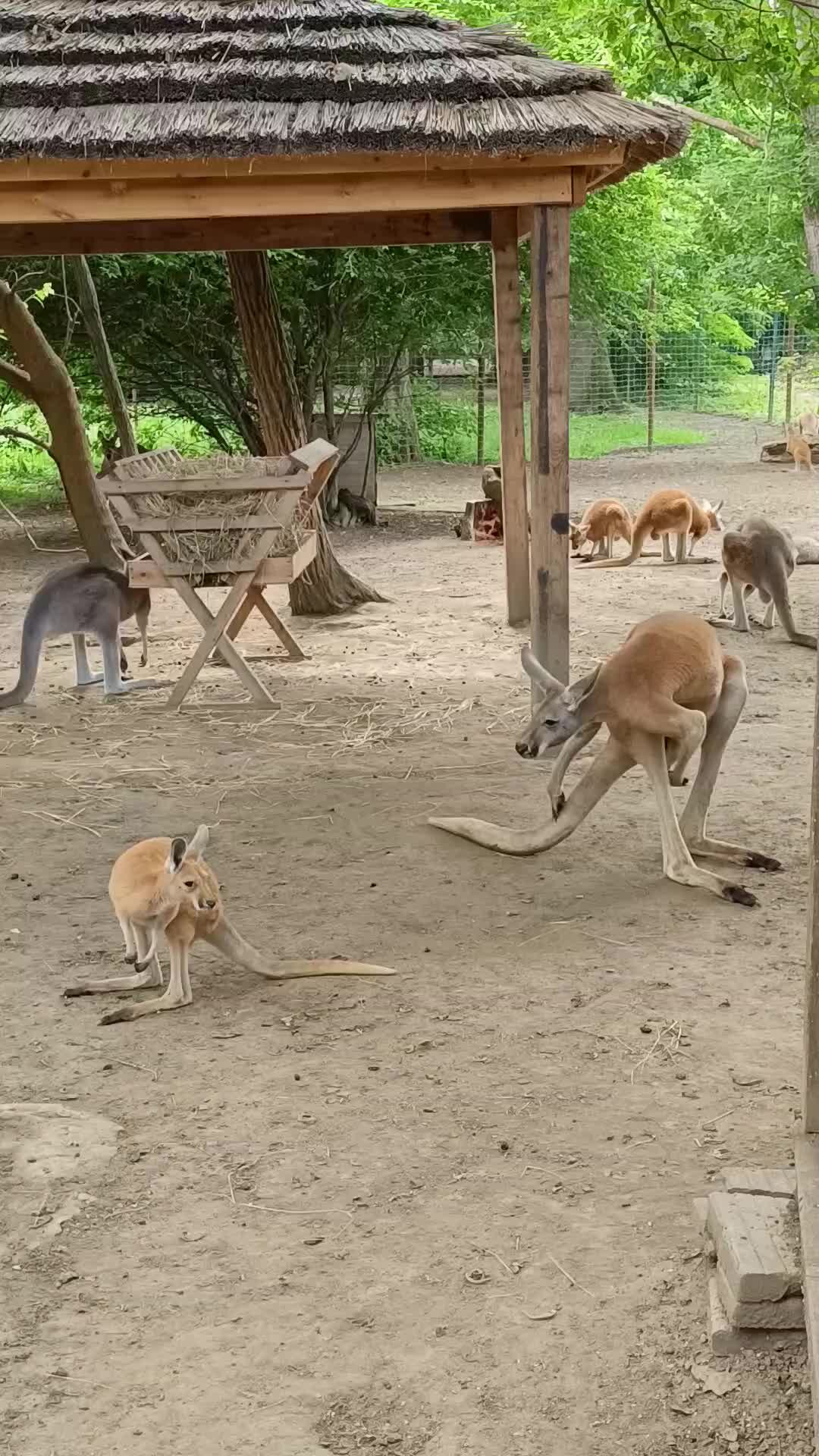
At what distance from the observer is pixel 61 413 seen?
10.1m

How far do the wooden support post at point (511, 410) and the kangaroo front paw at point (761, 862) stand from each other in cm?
421

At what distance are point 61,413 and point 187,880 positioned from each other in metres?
6.98

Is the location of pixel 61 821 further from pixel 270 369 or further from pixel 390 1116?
pixel 270 369

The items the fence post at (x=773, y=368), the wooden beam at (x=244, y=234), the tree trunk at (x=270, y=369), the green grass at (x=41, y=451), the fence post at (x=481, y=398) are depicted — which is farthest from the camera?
the fence post at (x=773, y=368)

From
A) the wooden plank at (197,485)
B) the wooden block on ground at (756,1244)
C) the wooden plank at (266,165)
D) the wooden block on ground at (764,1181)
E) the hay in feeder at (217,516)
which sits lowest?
the wooden block on ground at (764,1181)

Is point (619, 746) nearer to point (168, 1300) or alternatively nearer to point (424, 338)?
point (168, 1300)

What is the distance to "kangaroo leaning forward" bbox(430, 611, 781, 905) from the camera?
4.77m

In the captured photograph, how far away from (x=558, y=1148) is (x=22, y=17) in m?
6.03

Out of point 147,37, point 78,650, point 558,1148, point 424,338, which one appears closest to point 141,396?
point 424,338

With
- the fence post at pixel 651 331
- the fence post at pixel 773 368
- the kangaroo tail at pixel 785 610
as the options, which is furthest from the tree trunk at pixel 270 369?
the fence post at pixel 773 368

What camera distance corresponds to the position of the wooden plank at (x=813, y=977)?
8.55 feet

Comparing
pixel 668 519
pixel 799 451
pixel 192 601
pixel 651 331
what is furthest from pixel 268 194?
pixel 651 331

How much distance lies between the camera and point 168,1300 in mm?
2760

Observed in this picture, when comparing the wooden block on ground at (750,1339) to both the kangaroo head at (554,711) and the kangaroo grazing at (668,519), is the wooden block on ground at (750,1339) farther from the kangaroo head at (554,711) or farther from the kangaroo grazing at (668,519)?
the kangaroo grazing at (668,519)
